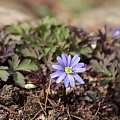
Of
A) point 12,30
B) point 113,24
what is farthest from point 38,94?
point 113,24

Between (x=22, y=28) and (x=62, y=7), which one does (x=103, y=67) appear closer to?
(x=22, y=28)

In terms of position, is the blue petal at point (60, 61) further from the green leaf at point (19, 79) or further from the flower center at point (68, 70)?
the green leaf at point (19, 79)

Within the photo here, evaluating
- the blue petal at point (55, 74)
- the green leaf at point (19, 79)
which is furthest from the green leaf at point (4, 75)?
the blue petal at point (55, 74)

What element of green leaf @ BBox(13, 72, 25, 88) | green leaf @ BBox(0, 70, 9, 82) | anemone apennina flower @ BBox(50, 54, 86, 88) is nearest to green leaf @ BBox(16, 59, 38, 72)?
green leaf @ BBox(13, 72, 25, 88)

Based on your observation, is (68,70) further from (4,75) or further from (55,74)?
(4,75)

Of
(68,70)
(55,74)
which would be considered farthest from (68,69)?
(55,74)

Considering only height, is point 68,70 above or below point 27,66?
below
